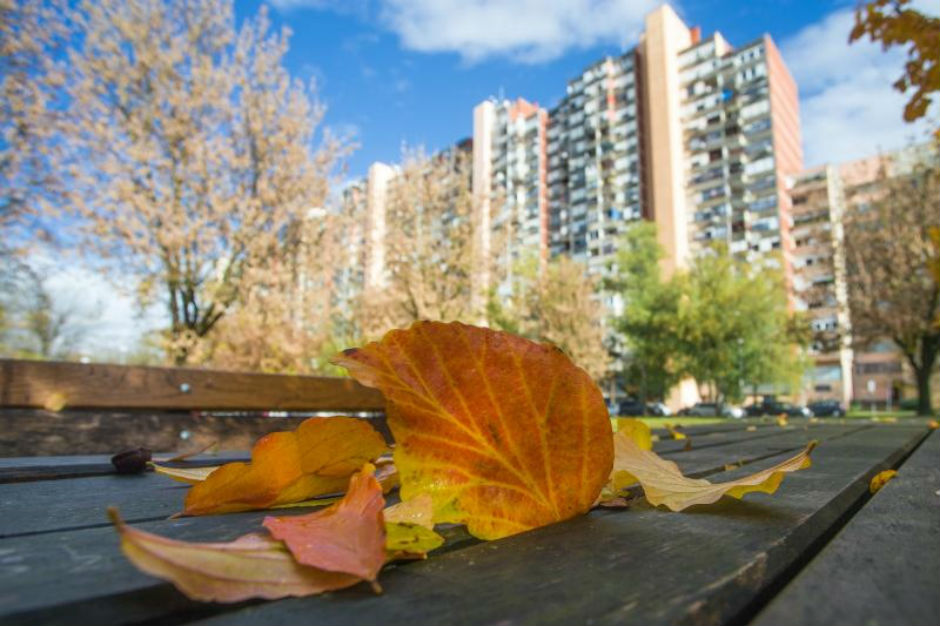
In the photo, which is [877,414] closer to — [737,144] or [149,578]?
[149,578]

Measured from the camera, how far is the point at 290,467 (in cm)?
73

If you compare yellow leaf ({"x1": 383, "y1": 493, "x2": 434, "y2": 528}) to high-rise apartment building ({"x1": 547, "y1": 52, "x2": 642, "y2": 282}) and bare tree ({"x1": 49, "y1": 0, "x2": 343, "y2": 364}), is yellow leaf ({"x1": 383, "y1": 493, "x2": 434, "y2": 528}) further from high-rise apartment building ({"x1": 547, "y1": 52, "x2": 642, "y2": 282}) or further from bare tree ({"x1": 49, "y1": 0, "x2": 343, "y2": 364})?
high-rise apartment building ({"x1": 547, "y1": 52, "x2": 642, "y2": 282})

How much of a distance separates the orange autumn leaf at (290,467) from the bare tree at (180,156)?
29.1 ft

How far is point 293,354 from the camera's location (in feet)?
31.0

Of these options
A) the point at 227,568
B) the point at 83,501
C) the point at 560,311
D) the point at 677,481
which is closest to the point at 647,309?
the point at 560,311

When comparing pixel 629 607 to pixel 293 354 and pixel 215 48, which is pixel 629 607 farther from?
pixel 215 48

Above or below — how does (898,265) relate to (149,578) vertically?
above

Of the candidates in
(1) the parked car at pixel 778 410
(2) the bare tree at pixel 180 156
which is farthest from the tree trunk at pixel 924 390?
(2) the bare tree at pixel 180 156

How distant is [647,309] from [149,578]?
29.7 metres

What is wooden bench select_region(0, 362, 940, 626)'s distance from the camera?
387mm

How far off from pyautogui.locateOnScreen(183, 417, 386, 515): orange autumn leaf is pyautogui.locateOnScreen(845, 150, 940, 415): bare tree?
2307 cm

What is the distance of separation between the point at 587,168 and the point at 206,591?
60.4 meters

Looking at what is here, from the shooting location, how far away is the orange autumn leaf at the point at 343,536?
1.44 ft

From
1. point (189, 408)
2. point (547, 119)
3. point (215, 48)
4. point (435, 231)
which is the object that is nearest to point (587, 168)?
point (547, 119)
